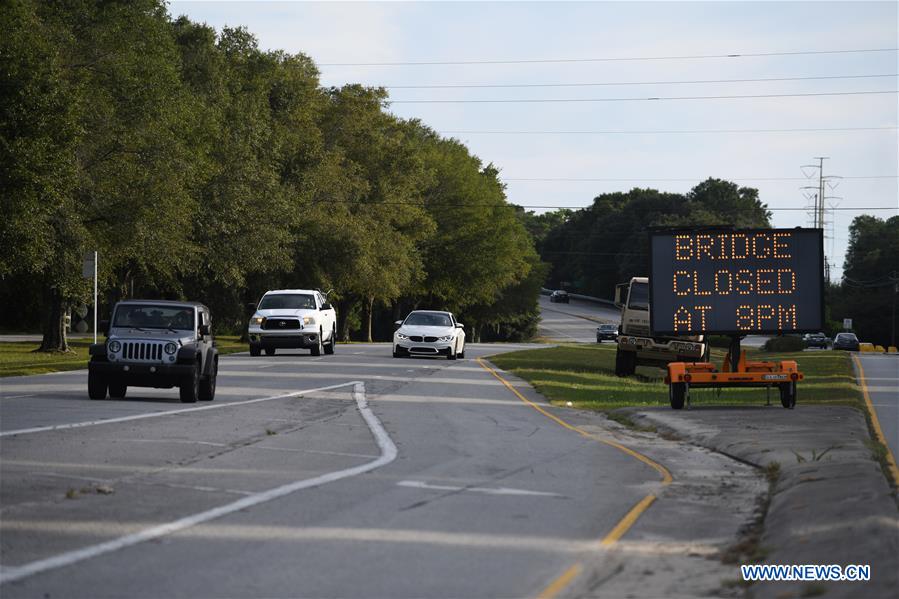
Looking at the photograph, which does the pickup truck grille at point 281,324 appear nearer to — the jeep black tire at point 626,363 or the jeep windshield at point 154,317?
the jeep black tire at point 626,363

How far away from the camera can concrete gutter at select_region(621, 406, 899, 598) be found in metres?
8.20

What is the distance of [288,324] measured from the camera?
43250mm

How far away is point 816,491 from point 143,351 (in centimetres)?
1335

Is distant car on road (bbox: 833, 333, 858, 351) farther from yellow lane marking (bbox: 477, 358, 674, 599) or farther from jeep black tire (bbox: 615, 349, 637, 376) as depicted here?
yellow lane marking (bbox: 477, 358, 674, 599)

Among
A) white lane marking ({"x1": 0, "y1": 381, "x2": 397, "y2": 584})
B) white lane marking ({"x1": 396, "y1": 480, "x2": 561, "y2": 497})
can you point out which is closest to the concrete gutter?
white lane marking ({"x1": 396, "y1": 480, "x2": 561, "y2": 497})

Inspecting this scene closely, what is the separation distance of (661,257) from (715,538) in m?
14.6

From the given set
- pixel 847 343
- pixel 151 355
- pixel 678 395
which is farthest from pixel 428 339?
pixel 847 343

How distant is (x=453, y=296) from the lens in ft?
347

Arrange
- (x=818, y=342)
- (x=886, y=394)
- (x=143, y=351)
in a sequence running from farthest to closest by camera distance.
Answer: (x=818, y=342)
(x=886, y=394)
(x=143, y=351)

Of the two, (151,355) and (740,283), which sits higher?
(740,283)

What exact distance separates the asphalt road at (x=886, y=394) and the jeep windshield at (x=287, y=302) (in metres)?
17.6

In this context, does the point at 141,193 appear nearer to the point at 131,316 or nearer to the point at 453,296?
the point at 131,316

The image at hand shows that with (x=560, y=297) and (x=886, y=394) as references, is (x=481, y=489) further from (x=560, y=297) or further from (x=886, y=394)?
(x=560, y=297)

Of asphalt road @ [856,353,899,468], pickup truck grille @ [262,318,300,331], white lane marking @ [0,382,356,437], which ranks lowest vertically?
asphalt road @ [856,353,899,468]
